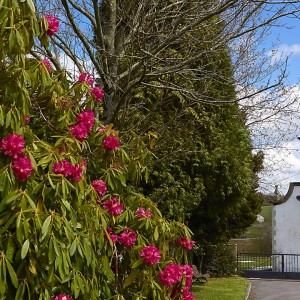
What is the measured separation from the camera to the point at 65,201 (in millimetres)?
3703

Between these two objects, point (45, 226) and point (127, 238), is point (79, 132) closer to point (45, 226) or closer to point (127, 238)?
point (127, 238)

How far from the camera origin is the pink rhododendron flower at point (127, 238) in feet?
14.8

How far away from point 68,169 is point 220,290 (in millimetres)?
13100

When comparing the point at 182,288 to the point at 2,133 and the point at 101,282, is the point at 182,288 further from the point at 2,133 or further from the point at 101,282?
the point at 2,133

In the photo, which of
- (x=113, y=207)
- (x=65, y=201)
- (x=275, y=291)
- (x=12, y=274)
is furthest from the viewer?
(x=275, y=291)

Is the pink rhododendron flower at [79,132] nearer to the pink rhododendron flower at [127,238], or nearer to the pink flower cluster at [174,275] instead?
the pink rhododendron flower at [127,238]

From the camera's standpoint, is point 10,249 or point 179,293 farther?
point 179,293

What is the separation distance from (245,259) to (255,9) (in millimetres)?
24182

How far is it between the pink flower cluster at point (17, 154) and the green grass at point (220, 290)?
438 inches

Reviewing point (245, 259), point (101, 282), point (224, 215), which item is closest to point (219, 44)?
point (101, 282)

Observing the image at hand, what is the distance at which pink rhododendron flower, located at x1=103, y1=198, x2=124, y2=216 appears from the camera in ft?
15.1

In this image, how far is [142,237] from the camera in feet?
15.1

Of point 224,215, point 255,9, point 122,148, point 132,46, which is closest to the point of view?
point 122,148

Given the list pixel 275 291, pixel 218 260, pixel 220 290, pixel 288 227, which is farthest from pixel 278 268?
pixel 220 290
